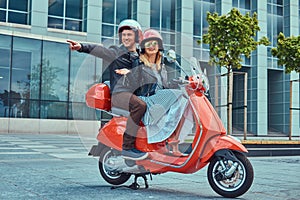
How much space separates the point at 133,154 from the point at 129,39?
3.85ft

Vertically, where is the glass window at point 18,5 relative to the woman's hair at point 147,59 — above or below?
above

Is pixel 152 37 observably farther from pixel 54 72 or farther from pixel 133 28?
pixel 54 72

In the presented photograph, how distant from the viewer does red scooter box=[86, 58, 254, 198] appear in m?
4.39

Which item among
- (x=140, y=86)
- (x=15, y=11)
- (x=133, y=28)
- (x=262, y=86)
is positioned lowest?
(x=140, y=86)

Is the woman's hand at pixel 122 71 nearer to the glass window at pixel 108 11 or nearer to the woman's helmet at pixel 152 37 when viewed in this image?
A: the woman's helmet at pixel 152 37

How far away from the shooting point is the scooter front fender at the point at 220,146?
439cm

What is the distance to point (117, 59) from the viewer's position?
4824mm

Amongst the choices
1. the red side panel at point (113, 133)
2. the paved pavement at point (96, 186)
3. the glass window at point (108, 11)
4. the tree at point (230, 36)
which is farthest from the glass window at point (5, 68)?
the red side panel at point (113, 133)

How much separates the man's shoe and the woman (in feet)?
0.53

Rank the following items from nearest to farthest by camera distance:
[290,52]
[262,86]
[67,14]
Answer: [290,52] < [67,14] < [262,86]

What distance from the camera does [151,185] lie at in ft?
17.9

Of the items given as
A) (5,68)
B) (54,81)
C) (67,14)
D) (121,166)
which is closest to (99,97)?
(121,166)

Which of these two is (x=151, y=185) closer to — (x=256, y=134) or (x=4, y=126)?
(x=4, y=126)

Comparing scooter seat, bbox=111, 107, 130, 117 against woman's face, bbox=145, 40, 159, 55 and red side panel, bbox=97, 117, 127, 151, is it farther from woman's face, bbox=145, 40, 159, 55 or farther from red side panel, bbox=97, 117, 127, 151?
woman's face, bbox=145, 40, 159, 55
